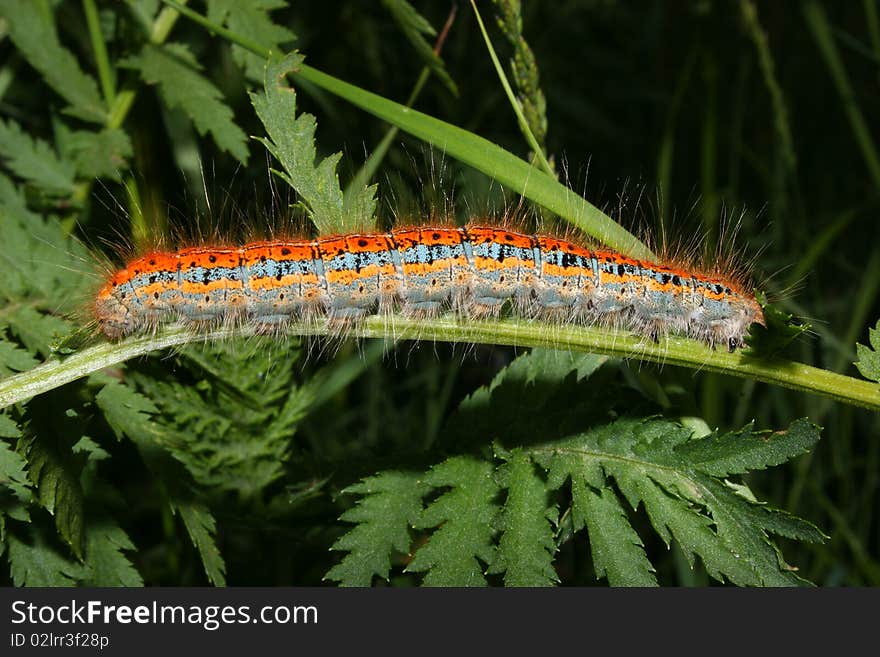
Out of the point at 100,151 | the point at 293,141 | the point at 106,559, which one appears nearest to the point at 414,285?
the point at 293,141

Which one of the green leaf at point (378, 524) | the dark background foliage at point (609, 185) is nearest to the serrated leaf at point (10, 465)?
the dark background foliage at point (609, 185)

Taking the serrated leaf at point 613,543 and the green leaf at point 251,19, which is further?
the green leaf at point 251,19

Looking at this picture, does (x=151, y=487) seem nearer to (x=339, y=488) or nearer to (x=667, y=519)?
(x=339, y=488)

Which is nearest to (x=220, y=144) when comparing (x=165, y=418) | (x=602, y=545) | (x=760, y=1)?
(x=165, y=418)

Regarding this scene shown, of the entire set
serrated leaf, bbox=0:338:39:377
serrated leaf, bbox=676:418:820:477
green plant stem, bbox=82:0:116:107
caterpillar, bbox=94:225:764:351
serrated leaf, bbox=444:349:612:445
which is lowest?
serrated leaf, bbox=676:418:820:477

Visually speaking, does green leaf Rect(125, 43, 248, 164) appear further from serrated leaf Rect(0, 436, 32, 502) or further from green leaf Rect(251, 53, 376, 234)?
serrated leaf Rect(0, 436, 32, 502)

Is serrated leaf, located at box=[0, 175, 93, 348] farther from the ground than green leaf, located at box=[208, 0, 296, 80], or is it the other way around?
green leaf, located at box=[208, 0, 296, 80]

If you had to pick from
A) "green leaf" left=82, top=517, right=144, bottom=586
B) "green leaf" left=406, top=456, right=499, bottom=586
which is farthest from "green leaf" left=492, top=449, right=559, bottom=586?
"green leaf" left=82, top=517, right=144, bottom=586

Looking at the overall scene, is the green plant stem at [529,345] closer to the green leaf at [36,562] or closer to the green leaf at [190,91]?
the green leaf at [36,562]
